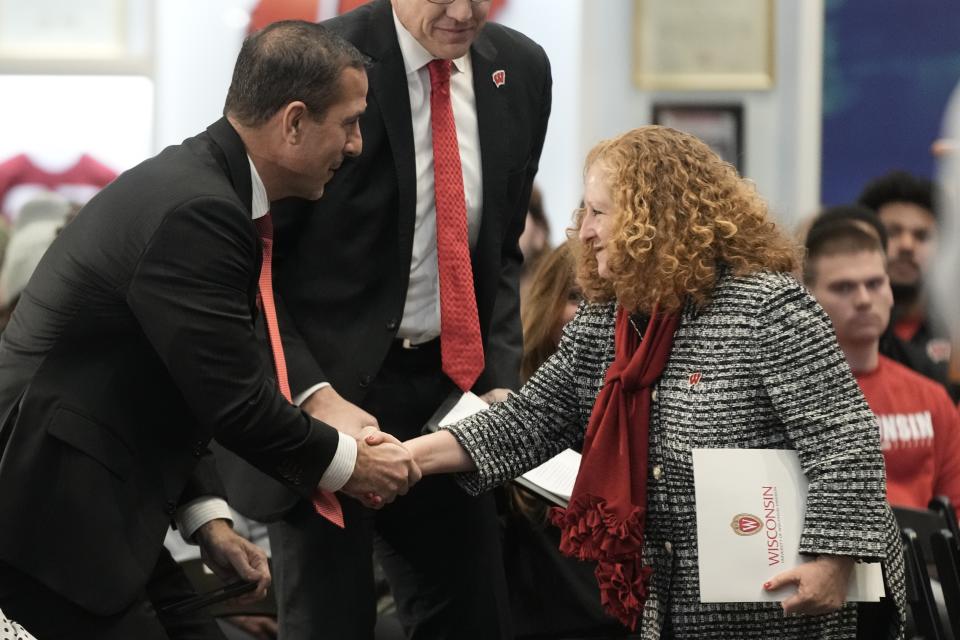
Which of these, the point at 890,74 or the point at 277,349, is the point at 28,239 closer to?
the point at 277,349

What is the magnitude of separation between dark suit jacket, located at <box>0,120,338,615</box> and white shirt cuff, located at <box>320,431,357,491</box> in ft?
0.88

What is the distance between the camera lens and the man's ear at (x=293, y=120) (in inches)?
101

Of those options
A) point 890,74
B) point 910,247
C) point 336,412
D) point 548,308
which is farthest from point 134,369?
point 890,74

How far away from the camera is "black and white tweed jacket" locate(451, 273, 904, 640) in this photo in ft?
8.00

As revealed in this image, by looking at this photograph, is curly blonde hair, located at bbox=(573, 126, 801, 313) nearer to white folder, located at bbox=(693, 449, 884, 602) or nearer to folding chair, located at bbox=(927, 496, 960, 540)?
white folder, located at bbox=(693, 449, 884, 602)

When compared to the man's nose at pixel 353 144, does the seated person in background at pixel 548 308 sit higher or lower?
lower

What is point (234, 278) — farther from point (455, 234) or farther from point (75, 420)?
point (455, 234)

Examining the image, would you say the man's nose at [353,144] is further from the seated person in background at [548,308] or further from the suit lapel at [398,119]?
the seated person in background at [548,308]

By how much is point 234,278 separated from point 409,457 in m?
0.56

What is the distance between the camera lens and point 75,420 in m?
2.38

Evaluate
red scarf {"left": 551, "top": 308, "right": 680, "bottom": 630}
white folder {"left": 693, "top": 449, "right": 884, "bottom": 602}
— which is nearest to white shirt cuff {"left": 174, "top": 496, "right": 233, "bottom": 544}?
red scarf {"left": 551, "top": 308, "right": 680, "bottom": 630}

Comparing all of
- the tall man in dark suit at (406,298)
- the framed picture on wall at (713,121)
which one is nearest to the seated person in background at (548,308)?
the tall man in dark suit at (406,298)

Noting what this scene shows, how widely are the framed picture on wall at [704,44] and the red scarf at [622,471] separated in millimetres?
4121

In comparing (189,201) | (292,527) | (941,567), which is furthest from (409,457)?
(941,567)
